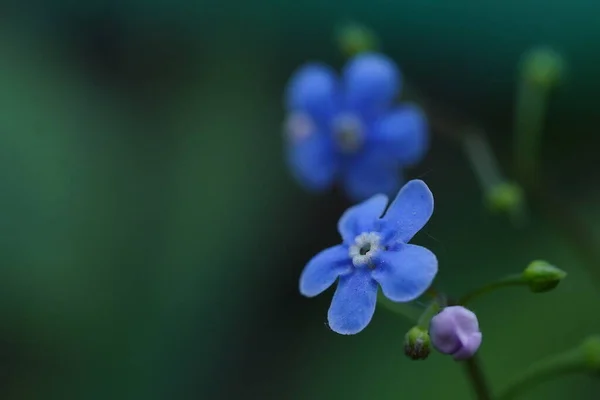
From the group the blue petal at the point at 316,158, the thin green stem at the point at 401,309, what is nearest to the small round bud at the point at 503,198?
the thin green stem at the point at 401,309

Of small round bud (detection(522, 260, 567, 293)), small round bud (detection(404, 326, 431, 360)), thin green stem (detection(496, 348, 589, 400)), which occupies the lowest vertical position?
thin green stem (detection(496, 348, 589, 400))

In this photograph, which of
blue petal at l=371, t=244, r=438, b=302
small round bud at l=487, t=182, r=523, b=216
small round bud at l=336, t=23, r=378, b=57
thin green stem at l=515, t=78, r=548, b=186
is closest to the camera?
blue petal at l=371, t=244, r=438, b=302

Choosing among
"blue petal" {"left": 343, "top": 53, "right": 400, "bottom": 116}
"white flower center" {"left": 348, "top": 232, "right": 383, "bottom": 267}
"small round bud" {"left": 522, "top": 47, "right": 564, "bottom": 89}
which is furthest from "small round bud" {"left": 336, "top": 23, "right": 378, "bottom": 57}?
"white flower center" {"left": 348, "top": 232, "right": 383, "bottom": 267}

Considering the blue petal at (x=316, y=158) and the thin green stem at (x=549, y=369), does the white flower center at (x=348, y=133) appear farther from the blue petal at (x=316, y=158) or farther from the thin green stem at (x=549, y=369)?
the thin green stem at (x=549, y=369)

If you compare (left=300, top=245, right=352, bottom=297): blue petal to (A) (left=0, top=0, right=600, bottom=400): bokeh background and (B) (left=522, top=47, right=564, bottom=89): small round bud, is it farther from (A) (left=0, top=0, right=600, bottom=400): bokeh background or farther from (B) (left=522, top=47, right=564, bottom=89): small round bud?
(A) (left=0, top=0, right=600, bottom=400): bokeh background

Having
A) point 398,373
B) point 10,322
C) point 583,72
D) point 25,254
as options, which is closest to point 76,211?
point 25,254

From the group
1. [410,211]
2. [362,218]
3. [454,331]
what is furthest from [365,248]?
[454,331]
